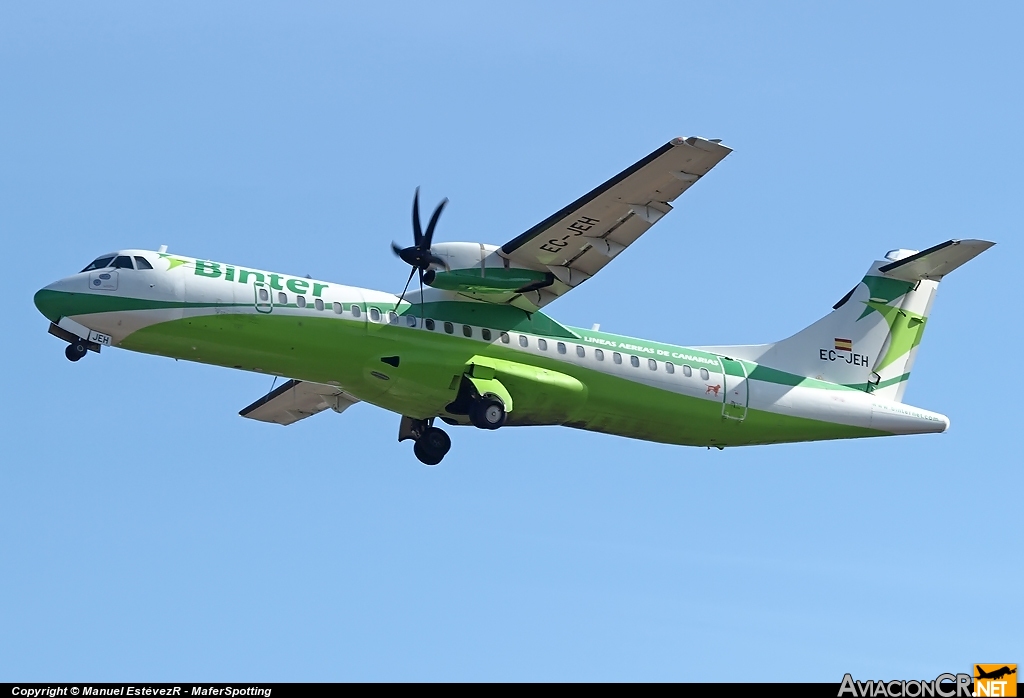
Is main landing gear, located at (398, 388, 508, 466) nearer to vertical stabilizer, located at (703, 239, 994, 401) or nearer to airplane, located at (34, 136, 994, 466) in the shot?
airplane, located at (34, 136, 994, 466)

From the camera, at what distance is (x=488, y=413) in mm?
22797

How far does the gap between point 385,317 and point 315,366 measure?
1.47 m

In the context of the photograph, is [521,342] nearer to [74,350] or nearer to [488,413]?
[488,413]

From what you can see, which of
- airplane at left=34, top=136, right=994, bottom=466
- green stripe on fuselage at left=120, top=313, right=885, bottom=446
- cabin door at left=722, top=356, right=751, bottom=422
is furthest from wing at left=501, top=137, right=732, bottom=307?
cabin door at left=722, top=356, right=751, bottom=422

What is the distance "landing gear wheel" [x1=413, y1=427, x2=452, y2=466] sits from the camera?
24.8 meters

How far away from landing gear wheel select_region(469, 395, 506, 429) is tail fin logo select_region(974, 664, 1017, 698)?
887cm

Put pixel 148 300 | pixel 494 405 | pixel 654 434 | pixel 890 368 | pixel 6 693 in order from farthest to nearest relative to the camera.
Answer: pixel 890 368 < pixel 654 434 < pixel 494 405 < pixel 148 300 < pixel 6 693

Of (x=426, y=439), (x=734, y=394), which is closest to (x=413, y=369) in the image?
(x=426, y=439)

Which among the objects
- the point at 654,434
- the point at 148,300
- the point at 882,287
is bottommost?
the point at 654,434

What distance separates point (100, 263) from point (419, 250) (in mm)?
5325

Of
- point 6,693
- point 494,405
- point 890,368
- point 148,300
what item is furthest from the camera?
point 890,368

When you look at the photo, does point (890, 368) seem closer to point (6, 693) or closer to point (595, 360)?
point (595, 360)

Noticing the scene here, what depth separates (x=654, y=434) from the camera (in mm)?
24578

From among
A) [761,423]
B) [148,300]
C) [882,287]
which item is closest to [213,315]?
[148,300]
